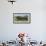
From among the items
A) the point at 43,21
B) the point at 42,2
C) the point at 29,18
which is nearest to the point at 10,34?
the point at 29,18

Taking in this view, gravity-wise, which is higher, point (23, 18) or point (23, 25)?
point (23, 18)

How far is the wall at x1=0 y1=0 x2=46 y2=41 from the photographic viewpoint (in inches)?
208

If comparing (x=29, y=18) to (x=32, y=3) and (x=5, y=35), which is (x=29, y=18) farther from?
(x=5, y=35)

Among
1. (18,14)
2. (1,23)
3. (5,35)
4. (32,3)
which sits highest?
(32,3)

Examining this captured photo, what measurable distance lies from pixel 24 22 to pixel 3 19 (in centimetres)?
80

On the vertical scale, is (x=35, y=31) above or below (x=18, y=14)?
below

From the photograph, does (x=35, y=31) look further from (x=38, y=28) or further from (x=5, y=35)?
(x=5, y=35)

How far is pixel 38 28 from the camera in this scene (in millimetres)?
5285

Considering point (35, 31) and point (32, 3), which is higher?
point (32, 3)

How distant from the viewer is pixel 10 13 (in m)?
5.30

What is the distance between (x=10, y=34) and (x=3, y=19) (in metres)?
0.63

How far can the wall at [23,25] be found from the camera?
527 centimetres

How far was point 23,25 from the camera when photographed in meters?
5.30

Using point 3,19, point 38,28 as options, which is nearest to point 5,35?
point 3,19
